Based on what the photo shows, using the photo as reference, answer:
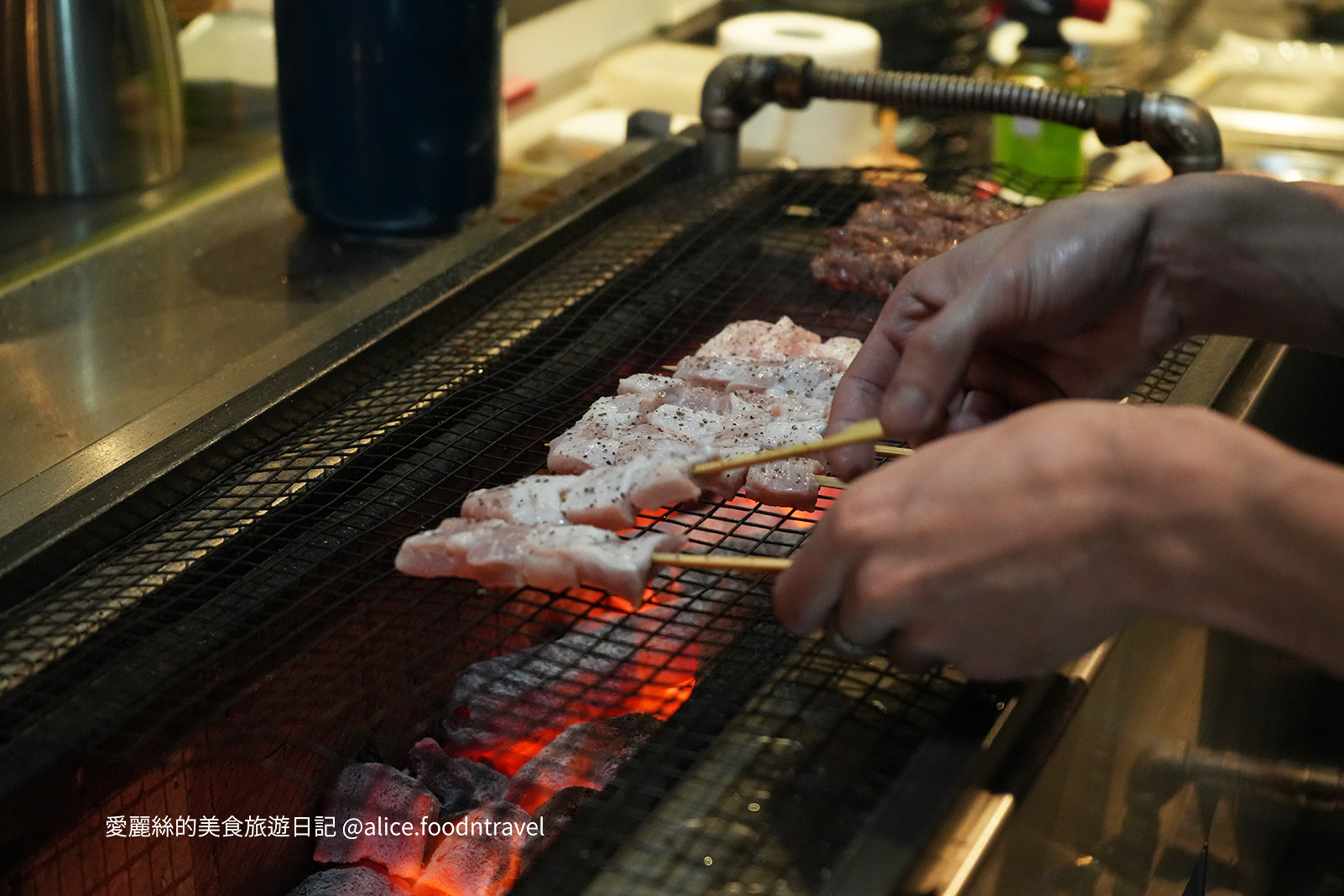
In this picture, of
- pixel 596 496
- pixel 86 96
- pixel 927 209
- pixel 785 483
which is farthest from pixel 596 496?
pixel 86 96

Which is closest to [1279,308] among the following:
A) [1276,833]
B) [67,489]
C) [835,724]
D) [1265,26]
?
[835,724]

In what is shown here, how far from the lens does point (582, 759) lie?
249 centimetres

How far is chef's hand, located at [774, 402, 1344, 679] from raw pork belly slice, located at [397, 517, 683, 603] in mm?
436

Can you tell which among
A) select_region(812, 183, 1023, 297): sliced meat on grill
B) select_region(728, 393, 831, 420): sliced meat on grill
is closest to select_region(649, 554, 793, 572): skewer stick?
select_region(728, 393, 831, 420): sliced meat on grill

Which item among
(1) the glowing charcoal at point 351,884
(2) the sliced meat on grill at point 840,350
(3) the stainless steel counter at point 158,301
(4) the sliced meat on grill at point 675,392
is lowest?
(1) the glowing charcoal at point 351,884

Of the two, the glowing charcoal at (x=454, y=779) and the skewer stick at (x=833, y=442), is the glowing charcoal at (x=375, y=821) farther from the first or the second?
the skewer stick at (x=833, y=442)

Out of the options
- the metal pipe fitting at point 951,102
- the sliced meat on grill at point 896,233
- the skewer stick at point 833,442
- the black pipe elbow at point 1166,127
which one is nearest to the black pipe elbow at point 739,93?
the metal pipe fitting at point 951,102

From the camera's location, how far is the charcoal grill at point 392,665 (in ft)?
5.38

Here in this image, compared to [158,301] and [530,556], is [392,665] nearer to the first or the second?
[530,556]

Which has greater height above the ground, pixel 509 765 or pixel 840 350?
pixel 840 350

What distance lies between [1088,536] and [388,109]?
2.41 meters

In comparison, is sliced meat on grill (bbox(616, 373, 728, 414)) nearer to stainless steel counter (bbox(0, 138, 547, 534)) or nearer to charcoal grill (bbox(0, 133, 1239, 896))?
charcoal grill (bbox(0, 133, 1239, 896))

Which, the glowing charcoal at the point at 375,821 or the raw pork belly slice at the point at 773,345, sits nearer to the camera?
the glowing charcoal at the point at 375,821

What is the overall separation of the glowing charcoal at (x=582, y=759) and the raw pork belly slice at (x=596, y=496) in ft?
1.67
